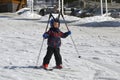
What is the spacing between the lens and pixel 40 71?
31.4 feet

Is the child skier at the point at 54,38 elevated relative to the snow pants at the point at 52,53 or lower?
elevated

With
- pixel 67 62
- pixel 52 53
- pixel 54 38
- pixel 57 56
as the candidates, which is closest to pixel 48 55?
pixel 52 53

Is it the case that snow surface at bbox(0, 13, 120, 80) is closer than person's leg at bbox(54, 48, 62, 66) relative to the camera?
Yes

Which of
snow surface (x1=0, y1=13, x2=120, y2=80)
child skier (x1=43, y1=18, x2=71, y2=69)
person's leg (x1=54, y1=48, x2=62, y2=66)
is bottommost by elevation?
snow surface (x1=0, y1=13, x2=120, y2=80)

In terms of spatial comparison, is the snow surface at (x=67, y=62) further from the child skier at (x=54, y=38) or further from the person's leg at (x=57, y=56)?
the child skier at (x=54, y=38)

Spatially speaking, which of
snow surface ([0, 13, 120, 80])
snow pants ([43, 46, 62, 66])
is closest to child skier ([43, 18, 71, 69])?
snow pants ([43, 46, 62, 66])

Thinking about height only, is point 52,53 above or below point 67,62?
above

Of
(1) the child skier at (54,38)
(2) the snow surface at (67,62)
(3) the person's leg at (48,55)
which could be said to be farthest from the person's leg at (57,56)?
(2) the snow surface at (67,62)

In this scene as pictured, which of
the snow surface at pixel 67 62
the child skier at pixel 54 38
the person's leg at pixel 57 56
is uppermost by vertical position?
the child skier at pixel 54 38

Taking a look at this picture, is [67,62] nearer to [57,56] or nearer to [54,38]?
[57,56]

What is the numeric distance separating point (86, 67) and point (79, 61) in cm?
98

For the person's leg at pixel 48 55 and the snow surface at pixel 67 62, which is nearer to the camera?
the snow surface at pixel 67 62

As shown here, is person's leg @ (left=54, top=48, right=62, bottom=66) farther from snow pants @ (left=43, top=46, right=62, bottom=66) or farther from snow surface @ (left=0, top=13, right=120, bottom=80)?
snow surface @ (left=0, top=13, right=120, bottom=80)

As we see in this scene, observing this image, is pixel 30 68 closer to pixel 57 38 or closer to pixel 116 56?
pixel 57 38
